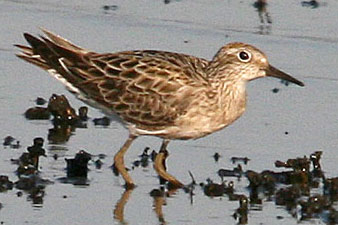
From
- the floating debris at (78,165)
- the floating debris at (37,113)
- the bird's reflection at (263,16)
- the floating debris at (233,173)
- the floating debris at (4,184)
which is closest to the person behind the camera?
the floating debris at (4,184)

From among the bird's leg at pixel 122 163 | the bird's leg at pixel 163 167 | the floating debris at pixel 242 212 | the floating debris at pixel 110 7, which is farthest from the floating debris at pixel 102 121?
the floating debris at pixel 110 7

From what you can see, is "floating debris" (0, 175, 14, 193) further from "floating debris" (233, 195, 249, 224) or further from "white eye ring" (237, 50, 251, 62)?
"white eye ring" (237, 50, 251, 62)

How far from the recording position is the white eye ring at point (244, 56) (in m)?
11.9

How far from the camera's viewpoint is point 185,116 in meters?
11.8

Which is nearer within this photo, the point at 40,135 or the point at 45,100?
the point at 40,135

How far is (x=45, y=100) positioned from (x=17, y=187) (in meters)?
2.35

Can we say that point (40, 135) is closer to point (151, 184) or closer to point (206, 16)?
point (151, 184)

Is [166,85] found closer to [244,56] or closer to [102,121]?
[244,56]

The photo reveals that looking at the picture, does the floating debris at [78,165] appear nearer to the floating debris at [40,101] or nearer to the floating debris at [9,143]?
the floating debris at [9,143]

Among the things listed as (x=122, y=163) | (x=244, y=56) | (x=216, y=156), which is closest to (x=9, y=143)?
(x=122, y=163)

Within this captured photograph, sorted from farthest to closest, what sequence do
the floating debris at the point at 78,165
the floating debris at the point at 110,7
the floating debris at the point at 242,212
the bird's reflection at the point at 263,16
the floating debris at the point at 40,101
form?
the floating debris at the point at 110,7 < the bird's reflection at the point at 263,16 < the floating debris at the point at 40,101 < the floating debris at the point at 78,165 < the floating debris at the point at 242,212

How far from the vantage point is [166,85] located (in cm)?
1191

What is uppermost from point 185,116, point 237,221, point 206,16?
point 206,16

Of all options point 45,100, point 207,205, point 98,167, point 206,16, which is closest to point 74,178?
point 98,167
